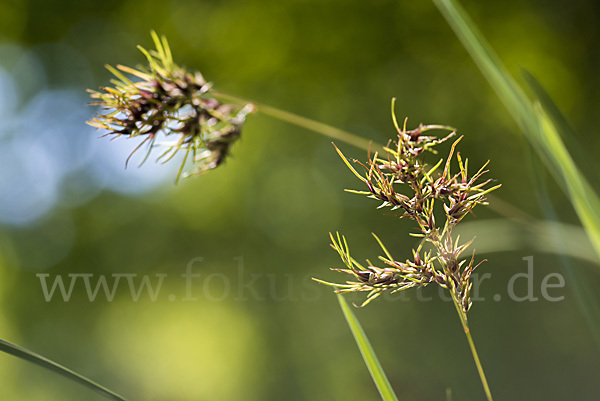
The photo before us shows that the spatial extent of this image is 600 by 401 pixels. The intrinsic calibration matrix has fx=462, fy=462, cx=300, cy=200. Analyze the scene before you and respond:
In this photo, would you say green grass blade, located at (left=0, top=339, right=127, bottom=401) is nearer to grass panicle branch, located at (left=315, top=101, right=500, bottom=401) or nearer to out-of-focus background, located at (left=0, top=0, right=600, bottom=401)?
grass panicle branch, located at (left=315, top=101, right=500, bottom=401)

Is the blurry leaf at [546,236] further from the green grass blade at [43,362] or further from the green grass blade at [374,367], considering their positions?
the green grass blade at [43,362]

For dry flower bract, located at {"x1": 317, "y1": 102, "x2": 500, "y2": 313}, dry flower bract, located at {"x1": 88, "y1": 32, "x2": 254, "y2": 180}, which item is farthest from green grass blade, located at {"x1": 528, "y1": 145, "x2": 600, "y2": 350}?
dry flower bract, located at {"x1": 88, "y1": 32, "x2": 254, "y2": 180}

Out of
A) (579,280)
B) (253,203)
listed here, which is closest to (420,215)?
(579,280)

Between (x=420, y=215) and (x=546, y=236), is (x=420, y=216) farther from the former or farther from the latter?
(x=546, y=236)

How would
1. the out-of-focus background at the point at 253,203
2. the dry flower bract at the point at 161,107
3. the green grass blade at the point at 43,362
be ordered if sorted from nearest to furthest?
the green grass blade at the point at 43,362, the dry flower bract at the point at 161,107, the out-of-focus background at the point at 253,203

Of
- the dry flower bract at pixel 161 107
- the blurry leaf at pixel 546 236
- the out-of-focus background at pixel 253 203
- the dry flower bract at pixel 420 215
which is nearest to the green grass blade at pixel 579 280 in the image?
the blurry leaf at pixel 546 236

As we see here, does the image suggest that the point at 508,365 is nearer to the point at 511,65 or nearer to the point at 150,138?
the point at 511,65
